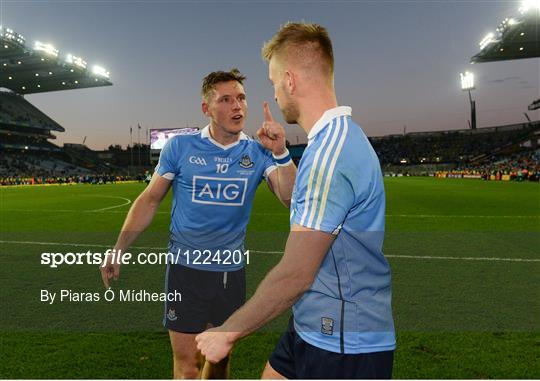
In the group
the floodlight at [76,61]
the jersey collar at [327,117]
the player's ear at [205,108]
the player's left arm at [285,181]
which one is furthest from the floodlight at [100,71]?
the jersey collar at [327,117]

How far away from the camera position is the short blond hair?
6.36 feet

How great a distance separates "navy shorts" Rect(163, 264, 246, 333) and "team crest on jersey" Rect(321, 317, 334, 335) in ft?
4.95

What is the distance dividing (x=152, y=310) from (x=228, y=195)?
9.83 feet

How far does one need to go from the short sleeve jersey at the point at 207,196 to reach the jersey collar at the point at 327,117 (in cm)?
160

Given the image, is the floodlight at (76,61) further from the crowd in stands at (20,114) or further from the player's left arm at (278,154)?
the player's left arm at (278,154)

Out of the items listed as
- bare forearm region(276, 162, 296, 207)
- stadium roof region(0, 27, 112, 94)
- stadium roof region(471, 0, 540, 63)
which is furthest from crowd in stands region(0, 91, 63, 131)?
bare forearm region(276, 162, 296, 207)

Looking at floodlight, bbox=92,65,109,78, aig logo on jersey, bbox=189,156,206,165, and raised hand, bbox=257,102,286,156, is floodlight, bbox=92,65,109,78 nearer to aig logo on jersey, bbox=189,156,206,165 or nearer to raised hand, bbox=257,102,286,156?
aig logo on jersey, bbox=189,156,206,165

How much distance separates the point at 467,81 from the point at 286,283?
8607 centimetres

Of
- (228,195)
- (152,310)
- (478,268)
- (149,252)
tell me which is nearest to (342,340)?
(228,195)

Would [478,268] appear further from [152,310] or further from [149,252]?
[149,252]

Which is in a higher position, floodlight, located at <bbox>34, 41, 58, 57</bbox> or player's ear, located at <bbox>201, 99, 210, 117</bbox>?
floodlight, located at <bbox>34, 41, 58, 57</bbox>

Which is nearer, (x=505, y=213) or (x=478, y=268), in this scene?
(x=478, y=268)

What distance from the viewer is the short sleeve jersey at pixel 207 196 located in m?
3.32

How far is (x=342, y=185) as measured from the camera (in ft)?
5.38
